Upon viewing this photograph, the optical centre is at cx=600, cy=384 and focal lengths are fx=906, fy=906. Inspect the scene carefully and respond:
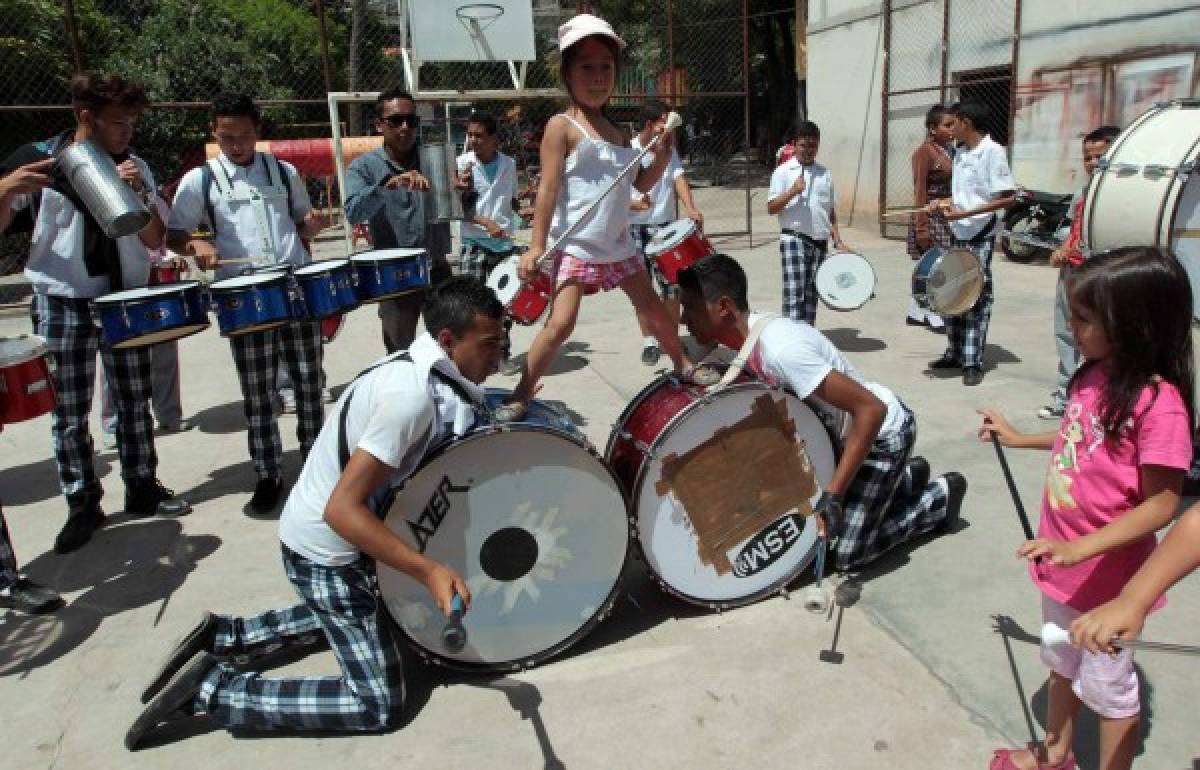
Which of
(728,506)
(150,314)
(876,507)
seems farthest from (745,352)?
(150,314)

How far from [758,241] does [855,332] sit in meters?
6.27

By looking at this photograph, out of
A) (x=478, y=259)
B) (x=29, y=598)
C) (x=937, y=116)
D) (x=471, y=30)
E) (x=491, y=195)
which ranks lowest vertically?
(x=29, y=598)

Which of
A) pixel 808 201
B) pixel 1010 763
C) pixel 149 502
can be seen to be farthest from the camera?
A: pixel 808 201

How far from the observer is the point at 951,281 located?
6098 mm

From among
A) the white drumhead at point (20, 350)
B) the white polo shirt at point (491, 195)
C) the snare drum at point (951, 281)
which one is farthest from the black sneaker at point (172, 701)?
the snare drum at point (951, 281)

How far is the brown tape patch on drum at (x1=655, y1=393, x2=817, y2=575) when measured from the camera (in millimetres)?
3176

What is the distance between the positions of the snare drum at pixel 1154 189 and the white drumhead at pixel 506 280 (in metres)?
3.49

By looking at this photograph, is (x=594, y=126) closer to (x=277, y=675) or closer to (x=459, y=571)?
(x=459, y=571)

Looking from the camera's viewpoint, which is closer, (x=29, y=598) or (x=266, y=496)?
(x=29, y=598)

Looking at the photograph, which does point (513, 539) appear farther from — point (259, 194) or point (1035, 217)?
point (1035, 217)

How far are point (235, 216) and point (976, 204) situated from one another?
4659mm

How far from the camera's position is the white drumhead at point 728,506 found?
3131mm

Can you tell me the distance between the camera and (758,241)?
44.9 ft

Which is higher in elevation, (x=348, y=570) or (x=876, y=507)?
(x=348, y=570)
